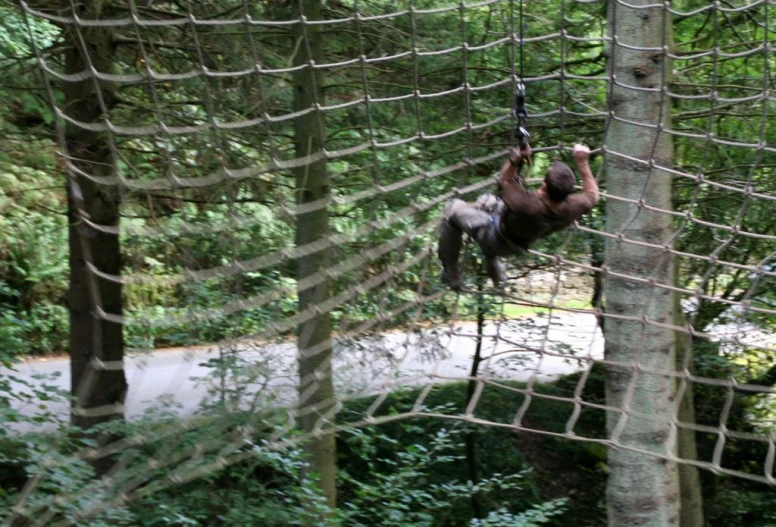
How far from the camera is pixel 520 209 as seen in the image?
2.94 metres

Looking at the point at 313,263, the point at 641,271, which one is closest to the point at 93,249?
the point at 313,263

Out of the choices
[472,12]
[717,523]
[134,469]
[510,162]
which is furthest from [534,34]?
[717,523]

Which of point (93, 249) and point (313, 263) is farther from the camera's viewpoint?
point (93, 249)

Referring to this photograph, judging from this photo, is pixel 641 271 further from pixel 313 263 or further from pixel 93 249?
pixel 93 249

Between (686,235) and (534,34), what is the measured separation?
1348 millimetres

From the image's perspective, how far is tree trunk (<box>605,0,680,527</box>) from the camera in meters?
3.38

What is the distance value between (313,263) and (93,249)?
141 cm

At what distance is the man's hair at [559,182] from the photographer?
114 inches

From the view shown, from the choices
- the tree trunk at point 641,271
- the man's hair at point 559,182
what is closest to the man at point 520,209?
the man's hair at point 559,182

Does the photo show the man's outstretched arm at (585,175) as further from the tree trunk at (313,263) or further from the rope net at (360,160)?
the tree trunk at (313,263)

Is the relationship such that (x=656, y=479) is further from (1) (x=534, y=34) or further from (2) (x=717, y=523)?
(2) (x=717, y=523)

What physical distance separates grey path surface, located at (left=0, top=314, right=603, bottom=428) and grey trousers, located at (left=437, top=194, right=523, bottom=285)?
0.32m

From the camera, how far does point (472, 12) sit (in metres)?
4.84

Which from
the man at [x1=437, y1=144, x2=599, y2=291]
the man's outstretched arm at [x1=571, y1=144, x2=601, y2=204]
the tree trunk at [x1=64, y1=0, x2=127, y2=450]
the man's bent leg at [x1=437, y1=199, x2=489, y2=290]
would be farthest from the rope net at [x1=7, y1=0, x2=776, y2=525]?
the man's outstretched arm at [x1=571, y1=144, x2=601, y2=204]
